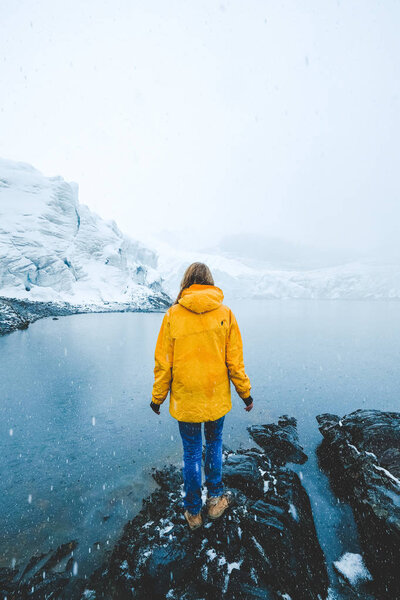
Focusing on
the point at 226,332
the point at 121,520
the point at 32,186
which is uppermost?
the point at 32,186

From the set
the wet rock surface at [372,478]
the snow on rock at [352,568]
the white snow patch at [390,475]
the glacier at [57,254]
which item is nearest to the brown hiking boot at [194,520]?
the snow on rock at [352,568]

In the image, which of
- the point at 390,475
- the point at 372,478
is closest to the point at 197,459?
the point at 372,478

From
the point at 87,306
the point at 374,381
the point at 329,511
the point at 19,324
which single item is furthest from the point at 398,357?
the point at 87,306

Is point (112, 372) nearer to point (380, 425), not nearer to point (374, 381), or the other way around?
point (380, 425)

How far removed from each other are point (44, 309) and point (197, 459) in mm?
42865

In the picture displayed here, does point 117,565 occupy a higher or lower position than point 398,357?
higher

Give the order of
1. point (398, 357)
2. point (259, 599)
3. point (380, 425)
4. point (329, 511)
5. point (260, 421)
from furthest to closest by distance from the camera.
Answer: point (398, 357) → point (260, 421) → point (380, 425) → point (329, 511) → point (259, 599)

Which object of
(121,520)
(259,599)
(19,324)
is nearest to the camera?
(259,599)

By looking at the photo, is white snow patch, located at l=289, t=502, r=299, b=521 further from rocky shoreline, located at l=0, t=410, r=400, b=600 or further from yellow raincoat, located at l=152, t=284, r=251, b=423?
yellow raincoat, located at l=152, t=284, r=251, b=423

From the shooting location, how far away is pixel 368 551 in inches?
144

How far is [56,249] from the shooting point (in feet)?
173

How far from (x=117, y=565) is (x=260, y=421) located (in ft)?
18.8

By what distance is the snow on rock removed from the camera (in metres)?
3.33

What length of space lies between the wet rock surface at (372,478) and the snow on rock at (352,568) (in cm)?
8
